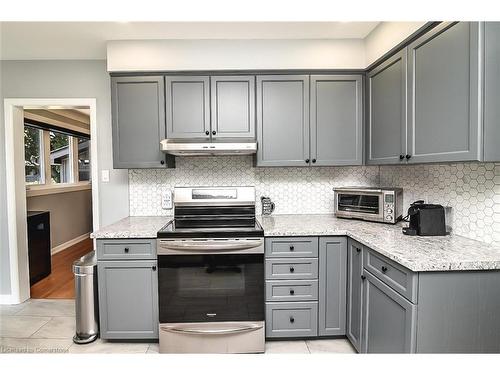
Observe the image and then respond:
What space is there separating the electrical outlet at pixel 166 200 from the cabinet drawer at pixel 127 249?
2.22 feet

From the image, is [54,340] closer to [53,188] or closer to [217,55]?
[217,55]

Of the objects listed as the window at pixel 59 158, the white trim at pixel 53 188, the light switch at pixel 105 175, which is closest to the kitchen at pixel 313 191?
the light switch at pixel 105 175

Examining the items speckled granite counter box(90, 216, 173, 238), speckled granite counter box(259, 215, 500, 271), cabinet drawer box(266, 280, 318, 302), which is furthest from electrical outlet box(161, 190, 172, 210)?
cabinet drawer box(266, 280, 318, 302)

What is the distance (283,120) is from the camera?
8.12 feet

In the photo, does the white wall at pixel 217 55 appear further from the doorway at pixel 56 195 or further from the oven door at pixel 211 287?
the doorway at pixel 56 195

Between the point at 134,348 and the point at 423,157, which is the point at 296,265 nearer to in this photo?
the point at 423,157

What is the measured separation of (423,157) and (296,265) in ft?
3.55

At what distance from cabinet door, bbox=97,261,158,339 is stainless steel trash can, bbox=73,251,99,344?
0.36 feet

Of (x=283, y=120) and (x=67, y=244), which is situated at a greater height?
(x=283, y=120)

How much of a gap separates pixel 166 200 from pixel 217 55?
1345 millimetres

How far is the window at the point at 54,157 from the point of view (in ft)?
14.1

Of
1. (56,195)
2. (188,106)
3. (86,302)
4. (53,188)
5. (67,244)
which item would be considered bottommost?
(67,244)

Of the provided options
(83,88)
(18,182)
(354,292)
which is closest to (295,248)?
(354,292)

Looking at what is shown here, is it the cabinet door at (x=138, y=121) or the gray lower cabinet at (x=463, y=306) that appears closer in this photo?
the gray lower cabinet at (x=463, y=306)
